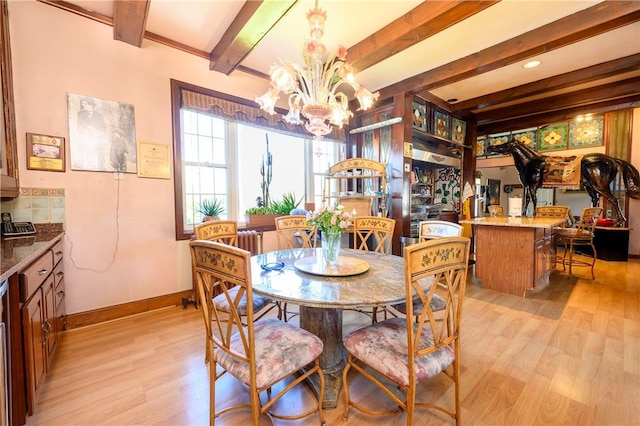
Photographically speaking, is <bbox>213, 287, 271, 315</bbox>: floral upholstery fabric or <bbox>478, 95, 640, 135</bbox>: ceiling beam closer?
<bbox>213, 287, 271, 315</bbox>: floral upholstery fabric

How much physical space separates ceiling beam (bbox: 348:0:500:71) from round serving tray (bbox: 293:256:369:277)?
2.09m

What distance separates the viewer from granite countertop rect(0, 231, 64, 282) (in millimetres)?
1142

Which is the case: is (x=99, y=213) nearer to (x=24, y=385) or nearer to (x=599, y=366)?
(x=24, y=385)

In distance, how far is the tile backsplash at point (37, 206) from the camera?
7.01 ft

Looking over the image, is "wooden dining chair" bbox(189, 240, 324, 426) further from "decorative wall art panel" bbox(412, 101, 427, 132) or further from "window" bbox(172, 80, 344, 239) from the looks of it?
"decorative wall art panel" bbox(412, 101, 427, 132)

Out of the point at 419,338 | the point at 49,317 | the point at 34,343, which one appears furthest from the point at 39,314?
the point at 419,338

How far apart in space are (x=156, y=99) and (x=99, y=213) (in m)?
1.27

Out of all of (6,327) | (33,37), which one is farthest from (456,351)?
(33,37)

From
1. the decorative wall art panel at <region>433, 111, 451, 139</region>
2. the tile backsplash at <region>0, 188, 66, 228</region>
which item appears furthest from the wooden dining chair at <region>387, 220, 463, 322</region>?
the tile backsplash at <region>0, 188, 66, 228</region>

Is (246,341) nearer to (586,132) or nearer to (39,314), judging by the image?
(39,314)

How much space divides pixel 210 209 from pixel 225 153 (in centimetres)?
80

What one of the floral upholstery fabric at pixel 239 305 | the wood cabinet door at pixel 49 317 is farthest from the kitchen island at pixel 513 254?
the wood cabinet door at pixel 49 317

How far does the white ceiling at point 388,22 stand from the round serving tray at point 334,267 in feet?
7.04

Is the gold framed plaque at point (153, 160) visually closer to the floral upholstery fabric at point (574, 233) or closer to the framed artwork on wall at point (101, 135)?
the framed artwork on wall at point (101, 135)
